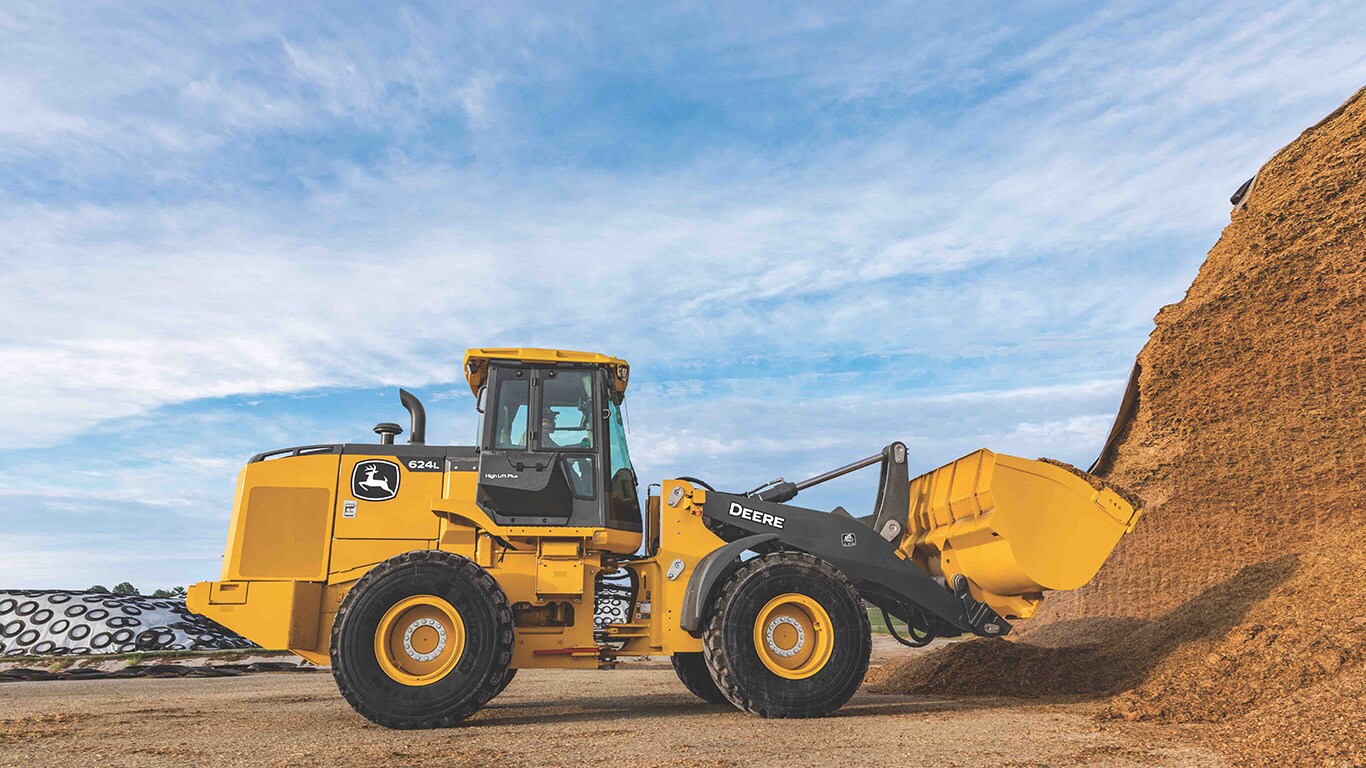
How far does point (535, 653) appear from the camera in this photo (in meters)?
7.59

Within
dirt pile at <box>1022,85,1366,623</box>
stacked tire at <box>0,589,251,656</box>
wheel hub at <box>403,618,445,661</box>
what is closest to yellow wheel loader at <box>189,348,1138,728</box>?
wheel hub at <box>403,618,445,661</box>

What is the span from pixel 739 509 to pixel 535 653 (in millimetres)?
2009

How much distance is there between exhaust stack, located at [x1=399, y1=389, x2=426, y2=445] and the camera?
834cm

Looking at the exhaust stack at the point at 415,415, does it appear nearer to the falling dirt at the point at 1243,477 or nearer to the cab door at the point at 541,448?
the cab door at the point at 541,448

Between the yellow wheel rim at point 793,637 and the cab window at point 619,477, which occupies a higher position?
the cab window at point 619,477

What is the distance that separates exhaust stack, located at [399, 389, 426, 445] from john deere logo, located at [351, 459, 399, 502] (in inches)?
13.8

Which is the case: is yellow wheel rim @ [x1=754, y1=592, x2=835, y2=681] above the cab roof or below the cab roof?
below

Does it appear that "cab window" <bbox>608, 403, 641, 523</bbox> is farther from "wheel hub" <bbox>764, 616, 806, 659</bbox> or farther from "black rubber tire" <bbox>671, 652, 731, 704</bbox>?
"black rubber tire" <bbox>671, 652, 731, 704</bbox>

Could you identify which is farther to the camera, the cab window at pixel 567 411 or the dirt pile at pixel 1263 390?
the dirt pile at pixel 1263 390

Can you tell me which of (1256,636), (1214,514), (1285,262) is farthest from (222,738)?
(1285,262)

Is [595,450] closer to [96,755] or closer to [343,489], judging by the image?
[343,489]

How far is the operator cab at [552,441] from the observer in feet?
25.2

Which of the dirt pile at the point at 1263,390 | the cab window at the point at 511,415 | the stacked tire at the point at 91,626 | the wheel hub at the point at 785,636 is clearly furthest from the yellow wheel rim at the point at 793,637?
the stacked tire at the point at 91,626

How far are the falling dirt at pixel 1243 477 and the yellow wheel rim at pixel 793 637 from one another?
6.85ft
